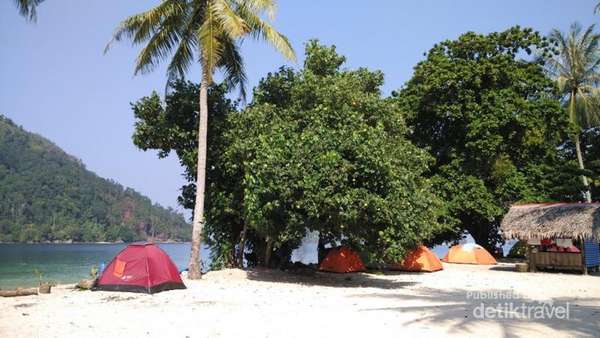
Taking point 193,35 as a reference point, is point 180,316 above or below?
below

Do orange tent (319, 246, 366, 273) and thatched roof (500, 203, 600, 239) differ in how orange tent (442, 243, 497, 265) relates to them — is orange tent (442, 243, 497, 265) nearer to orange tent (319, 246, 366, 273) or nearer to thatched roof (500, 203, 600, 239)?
thatched roof (500, 203, 600, 239)

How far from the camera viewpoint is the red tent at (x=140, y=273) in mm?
13734

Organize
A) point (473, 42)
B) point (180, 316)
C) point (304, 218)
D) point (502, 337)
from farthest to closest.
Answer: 1. point (473, 42)
2. point (304, 218)
3. point (180, 316)
4. point (502, 337)

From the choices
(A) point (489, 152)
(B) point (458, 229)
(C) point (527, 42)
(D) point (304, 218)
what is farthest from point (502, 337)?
(C) point (527, 42)

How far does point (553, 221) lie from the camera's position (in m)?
20.5

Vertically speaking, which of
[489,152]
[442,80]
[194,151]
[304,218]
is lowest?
[304,218]

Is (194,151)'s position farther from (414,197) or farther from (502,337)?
(502,337)

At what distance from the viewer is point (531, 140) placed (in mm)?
26156

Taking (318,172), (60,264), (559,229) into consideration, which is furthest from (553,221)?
(60,264)

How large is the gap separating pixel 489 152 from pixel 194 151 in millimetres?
15526

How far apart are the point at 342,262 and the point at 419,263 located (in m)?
3.90

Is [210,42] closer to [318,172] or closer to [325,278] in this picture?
[318,172]

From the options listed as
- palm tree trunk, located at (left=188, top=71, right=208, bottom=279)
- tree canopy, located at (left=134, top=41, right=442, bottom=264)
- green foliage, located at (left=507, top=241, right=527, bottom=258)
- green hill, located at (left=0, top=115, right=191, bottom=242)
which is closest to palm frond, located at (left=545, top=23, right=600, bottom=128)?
green foliage, located at (left=507, top=241, right=527, bottom=258)

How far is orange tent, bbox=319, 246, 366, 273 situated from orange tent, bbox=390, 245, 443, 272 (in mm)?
2256
